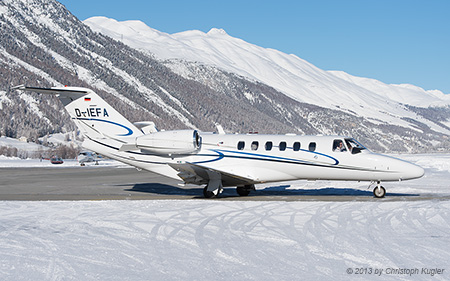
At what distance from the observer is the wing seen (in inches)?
759

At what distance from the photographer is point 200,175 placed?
19.9 m

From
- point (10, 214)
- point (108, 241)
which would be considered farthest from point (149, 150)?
point (108, 241)

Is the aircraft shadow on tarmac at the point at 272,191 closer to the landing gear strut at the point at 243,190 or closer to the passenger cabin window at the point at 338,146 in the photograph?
the landing gear strut at the point at 243,190

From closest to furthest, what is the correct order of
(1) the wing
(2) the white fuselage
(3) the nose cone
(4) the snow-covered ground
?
1. (4) the snow-covered ground
2. (3) the nose cone
3. (1) the wing
4. (2) the white fuselage

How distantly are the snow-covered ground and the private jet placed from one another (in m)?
2.56

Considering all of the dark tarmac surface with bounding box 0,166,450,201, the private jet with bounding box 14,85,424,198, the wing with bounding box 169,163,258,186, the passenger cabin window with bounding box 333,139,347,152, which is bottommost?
the dark tarmac surface with bounding box 0,166,450,201

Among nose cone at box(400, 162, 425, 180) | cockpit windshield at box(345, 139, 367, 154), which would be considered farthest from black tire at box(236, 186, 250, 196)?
nose cone at box(400, 162, 425, 180)

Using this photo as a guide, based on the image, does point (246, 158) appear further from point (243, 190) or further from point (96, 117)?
point (96, 117)

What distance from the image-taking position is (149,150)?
20156 mm

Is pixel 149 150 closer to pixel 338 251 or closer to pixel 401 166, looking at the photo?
pixel 401 166

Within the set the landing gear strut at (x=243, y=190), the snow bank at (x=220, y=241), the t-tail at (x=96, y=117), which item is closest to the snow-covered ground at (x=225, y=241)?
the snow bank at (x=220, y=241)

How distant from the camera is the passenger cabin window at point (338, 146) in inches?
782

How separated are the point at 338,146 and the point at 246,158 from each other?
3.54m

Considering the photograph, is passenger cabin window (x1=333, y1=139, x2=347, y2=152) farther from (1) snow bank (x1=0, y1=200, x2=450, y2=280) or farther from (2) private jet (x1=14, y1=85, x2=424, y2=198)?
(1) snow bank (x1=0, y1=200, x2=450, y2=280)
